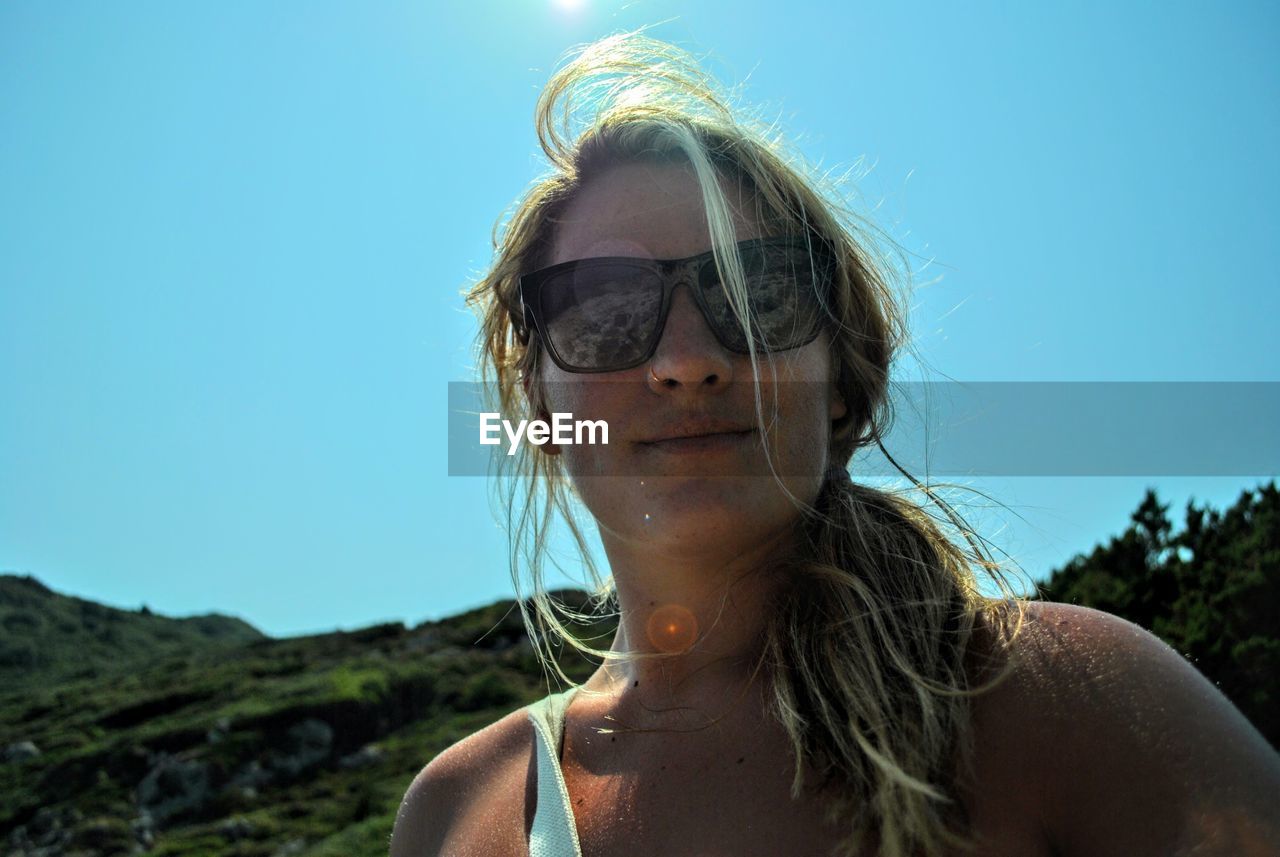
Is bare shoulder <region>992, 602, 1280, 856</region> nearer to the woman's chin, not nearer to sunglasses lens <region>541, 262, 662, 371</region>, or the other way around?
the woman's chin

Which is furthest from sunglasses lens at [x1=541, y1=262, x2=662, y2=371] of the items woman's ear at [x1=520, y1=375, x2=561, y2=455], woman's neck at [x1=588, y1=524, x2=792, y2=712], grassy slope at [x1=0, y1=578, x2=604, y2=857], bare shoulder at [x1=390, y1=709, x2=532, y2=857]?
grassy slope at [x1=0, y1=578, x2=604, y2=857]

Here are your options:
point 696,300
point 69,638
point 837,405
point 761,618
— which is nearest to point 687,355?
point 696,300

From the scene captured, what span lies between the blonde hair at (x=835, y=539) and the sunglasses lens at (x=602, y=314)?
0.19 meters

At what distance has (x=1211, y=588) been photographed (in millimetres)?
8070

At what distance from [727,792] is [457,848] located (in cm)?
68

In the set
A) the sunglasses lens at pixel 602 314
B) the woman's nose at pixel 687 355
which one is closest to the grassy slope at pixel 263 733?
the sunglasses lens at pixel 602 314

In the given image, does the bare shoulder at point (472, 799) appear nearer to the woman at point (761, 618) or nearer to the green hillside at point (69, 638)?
the woman at point (761, 618)

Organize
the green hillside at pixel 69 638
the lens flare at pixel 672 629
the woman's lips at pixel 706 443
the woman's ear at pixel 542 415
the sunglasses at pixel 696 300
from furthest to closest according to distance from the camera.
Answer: the green hillside at pixel 69 638 < the woman's ear at pixel 542 415 < the lens flare at pixel 672 629 < the sunglasses at pixel 696 300 < the woman's lips at pixel 706 443

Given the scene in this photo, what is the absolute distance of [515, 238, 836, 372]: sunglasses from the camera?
2.07m

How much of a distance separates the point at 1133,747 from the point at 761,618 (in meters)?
0.83

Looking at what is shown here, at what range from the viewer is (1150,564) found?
29.5ft

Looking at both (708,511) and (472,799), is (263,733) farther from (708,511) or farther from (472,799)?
(708,511)

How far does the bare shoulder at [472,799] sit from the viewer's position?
2080 millimetres

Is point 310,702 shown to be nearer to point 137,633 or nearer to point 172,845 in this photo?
point 172,845
